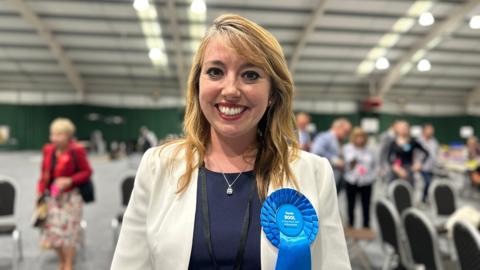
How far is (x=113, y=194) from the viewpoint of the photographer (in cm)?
685

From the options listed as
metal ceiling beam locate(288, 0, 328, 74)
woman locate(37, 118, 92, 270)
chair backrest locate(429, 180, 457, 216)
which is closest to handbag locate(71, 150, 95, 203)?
woman locate(37, 118, 92, 270)

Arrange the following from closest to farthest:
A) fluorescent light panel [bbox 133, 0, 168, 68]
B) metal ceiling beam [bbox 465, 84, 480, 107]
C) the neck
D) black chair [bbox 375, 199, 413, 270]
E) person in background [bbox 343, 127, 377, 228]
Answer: the neck, black chair [bbox 375, 199, 413, 270], person in background [bbox 343, 127, 377, 228], fluorescent light panel [bbox 133, 0, 168, 68], metal ceiling beam [bbox 465, 84, 480, 107]

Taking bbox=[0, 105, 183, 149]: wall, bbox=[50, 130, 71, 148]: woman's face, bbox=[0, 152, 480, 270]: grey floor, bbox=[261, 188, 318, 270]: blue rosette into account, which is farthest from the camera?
bbox=[0, 105, 183, 149]: wall

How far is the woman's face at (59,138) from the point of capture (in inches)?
121

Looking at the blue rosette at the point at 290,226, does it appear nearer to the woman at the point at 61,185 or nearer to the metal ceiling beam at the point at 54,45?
the woman at the point at 61,185

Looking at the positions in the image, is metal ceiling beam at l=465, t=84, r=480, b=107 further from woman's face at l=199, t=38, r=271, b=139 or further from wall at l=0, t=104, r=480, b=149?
woman's face at l=199, t=38, r=271, b=139

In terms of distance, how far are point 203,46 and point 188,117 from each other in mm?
243

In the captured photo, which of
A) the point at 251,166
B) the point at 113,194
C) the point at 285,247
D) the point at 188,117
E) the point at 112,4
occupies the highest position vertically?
the point at 112,4

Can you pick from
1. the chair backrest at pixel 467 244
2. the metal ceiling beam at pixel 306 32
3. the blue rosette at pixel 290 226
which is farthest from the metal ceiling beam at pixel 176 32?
the blue rosette at pixel 290 226

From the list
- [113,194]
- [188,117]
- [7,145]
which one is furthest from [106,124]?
[188,117]

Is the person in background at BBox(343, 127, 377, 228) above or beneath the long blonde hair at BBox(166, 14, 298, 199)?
beneath

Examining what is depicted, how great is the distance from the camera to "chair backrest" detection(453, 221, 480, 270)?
1.76m

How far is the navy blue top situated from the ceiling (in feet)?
31.9

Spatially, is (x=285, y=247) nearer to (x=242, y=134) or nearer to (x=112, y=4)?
(x=242, y=134)
